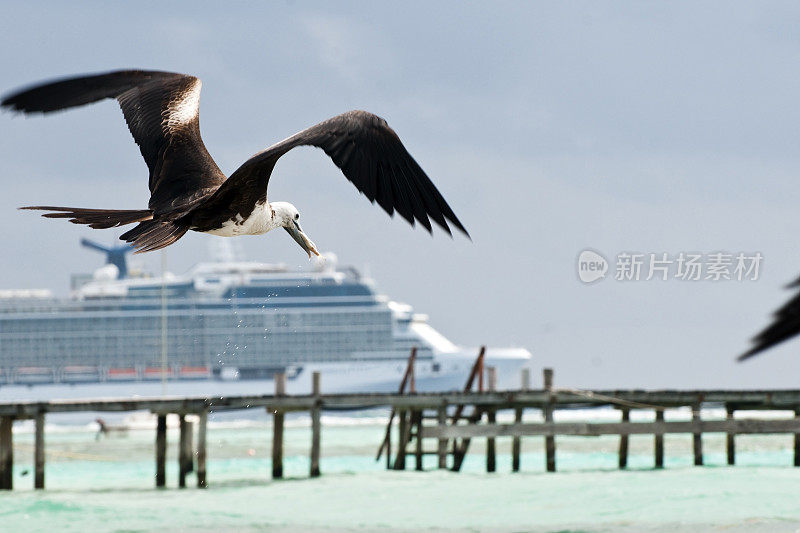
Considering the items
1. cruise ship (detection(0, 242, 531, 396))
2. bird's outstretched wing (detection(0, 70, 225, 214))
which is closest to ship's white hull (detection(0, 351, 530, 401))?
cruise ship (detection(0, 242, 531, 396))

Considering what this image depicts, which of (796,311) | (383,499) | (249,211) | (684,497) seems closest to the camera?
(796,311)

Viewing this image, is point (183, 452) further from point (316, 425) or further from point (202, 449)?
point (316, 425)

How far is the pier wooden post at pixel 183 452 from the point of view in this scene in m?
20.2

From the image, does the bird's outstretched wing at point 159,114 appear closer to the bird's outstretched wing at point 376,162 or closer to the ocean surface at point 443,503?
the bird's outstretched wing at point 376,162

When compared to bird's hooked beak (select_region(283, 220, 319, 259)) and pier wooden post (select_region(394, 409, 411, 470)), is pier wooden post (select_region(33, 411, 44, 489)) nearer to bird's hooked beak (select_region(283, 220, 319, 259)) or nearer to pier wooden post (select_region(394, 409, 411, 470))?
pier wooden post (select_region(394, 409, 411, 470))

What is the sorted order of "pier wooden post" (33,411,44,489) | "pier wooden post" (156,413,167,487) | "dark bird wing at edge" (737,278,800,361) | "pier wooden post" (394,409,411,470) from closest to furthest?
"dark bird wing at edge" (737,278,800,361)
"pier wooden post" (33,411,44,489)
"pier wooden post" (156,413,167,487)
"pier wooden post" (394,409,411,470)

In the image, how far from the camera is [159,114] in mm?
6711

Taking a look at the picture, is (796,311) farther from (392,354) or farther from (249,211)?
(392,354)

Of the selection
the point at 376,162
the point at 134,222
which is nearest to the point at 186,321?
the point at 134,222

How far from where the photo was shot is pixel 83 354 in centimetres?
7231

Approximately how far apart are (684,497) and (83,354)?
6042 centimetres

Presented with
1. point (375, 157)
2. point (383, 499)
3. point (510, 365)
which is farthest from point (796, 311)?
point (510, 365)

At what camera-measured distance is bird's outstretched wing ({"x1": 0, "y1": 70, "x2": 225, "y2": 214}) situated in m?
5.40

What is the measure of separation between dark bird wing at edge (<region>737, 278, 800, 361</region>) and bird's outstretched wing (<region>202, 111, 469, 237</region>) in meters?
1.65
